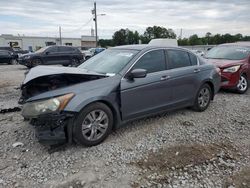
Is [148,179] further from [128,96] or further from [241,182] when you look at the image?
[128,96]

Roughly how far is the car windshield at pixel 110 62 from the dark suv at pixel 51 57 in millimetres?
11718

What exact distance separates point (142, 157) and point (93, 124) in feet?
2.92

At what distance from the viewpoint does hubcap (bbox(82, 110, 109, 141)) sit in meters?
3.69

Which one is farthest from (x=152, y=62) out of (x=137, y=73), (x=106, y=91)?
(x=106, y=91)

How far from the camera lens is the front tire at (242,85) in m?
7.61

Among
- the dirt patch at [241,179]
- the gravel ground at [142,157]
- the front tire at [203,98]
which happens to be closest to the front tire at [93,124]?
the gravel ground at [142,157]

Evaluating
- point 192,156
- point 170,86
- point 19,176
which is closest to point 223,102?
point 170,86

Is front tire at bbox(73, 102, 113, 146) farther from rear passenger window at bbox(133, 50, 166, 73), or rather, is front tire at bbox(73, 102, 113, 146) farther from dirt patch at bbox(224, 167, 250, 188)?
dirt patch at bbox(224, 167, 250, 188)

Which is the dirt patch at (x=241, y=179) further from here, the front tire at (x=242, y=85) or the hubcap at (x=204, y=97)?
the front tire at (x=242, y=85)

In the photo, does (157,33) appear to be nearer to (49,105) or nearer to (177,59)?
(177,59)

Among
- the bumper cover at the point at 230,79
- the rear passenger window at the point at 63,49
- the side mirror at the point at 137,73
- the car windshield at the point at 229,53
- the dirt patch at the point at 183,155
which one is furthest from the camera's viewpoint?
the rear passenger window at the point at 63,49

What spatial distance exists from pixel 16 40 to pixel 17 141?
60829 mm

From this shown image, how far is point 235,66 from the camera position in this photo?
7.45 meters

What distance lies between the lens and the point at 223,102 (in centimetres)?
646
